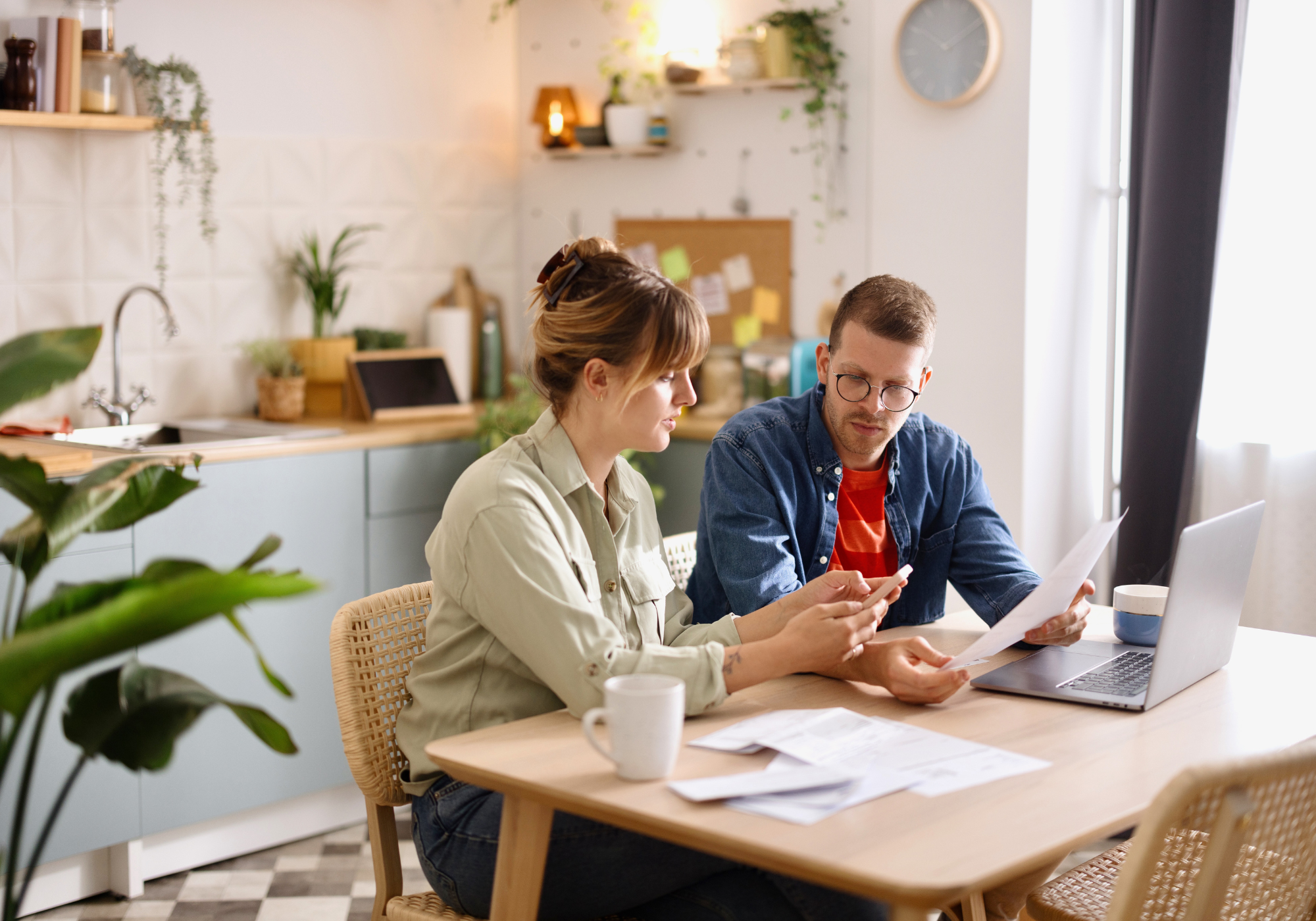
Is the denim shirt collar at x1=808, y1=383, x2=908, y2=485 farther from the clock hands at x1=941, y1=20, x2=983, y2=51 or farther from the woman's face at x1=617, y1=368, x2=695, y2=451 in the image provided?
the clock hands at x1=941, y1=20, x2=983, y2=51

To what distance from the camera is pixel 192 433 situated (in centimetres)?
339

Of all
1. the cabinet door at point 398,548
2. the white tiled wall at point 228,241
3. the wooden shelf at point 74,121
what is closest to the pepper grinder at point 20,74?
the wooden shelf at point 74,121

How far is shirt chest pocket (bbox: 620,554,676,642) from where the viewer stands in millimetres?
1815

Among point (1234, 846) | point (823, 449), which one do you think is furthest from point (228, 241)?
point (1234, 846)

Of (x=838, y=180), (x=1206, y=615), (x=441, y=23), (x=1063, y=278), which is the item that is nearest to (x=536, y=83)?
(x=441, y=23)

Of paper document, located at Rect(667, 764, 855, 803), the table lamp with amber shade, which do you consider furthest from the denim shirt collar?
the table lamp with amber shade

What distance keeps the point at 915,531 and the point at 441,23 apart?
2569 millimetres

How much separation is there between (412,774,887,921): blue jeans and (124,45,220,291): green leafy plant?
2266mm

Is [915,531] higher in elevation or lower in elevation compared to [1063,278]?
lower

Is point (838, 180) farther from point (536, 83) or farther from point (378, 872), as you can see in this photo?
point (378, 872)

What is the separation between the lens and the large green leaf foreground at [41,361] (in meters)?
1.31

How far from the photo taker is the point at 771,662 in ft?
5.24

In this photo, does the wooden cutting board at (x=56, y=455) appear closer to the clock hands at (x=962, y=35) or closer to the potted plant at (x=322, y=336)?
the potted plant at (x=322, y=336)

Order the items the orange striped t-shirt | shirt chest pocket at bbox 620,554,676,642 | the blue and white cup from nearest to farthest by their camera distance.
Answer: shirt chest pocket at bbox 620,554,676,642
the blue and white cup
the orange striped t-shirt
